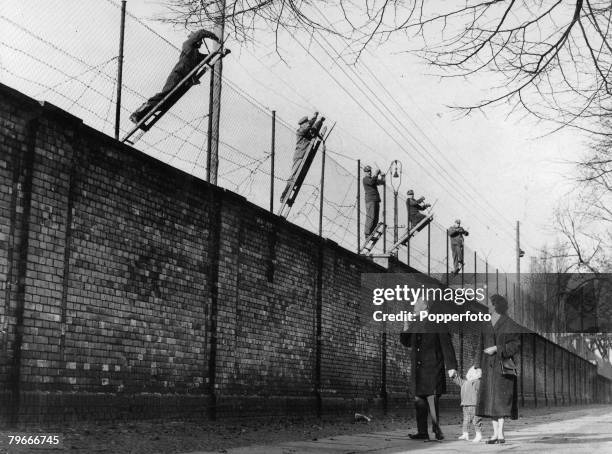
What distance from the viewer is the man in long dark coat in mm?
10289

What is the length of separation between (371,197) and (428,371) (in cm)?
845

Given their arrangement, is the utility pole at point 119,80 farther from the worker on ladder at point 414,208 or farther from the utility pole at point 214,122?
the worker on ladder at point 414,208

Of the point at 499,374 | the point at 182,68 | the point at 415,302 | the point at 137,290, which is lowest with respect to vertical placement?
the point at 499,374

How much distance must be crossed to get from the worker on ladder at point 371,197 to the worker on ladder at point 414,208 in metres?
2.69

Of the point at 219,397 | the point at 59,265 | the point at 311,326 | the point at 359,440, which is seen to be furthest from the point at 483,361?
the point at 59,265

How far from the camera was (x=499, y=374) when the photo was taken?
10352mm

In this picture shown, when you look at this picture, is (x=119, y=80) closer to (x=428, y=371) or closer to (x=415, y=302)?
(x=428, y=371)

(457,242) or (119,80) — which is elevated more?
(457,242)

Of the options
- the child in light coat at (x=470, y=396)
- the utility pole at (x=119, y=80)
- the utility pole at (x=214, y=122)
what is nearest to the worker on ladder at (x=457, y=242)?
the child in light coat at (x=470, y=396)

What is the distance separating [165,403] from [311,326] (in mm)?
4896

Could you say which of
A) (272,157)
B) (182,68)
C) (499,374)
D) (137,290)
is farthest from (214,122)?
(499,374)

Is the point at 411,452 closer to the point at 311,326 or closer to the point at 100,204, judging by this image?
the point at 100,204

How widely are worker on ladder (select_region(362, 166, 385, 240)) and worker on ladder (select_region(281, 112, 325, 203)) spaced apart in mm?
3724

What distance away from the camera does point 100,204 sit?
884cm
